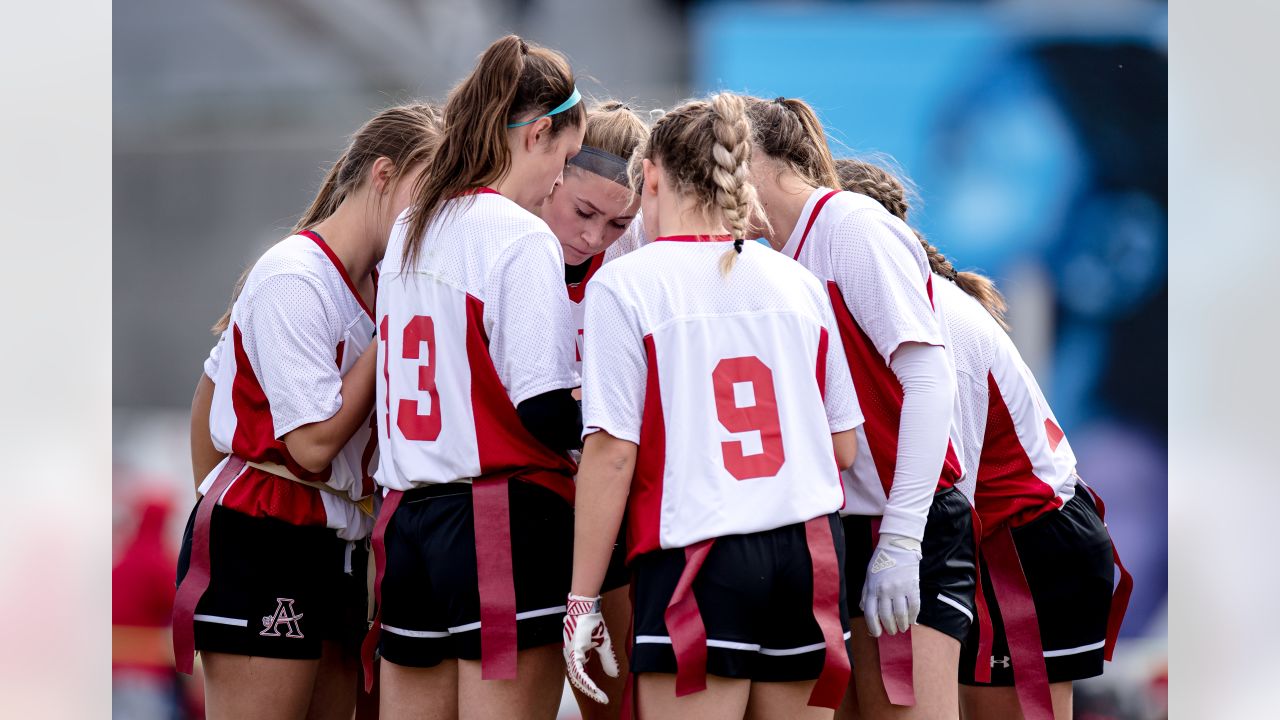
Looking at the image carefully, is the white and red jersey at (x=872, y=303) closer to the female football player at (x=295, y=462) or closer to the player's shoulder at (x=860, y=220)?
the player's shoulder at (x=860, y=220)

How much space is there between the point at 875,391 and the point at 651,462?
0.62 m

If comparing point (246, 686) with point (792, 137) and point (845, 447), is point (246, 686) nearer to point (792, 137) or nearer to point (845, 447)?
point (845, 447)

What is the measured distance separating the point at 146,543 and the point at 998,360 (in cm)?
349

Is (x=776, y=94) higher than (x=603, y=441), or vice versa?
(x=776, y=94)

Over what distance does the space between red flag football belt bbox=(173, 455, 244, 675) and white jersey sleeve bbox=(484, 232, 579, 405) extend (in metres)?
0.78

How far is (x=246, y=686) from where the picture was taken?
89.2 inches

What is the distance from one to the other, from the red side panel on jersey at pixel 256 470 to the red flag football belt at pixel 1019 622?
1.63 metres

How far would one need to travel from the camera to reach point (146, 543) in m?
4.38

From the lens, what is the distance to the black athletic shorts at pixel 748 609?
1.81 metres

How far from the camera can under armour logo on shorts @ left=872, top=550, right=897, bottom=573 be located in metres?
2.09

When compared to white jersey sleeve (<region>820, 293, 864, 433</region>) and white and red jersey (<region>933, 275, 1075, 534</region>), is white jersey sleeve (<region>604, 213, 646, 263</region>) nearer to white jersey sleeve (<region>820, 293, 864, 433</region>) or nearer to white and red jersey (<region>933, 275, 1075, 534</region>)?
white and red jersey (<region>933, 275, 1075, 534</region>)

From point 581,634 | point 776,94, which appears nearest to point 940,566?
point 581,634

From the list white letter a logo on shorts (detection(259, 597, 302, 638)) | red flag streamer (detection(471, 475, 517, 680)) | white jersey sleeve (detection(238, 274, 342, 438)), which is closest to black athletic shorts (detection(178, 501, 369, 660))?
white letter a logo on shorts (detection(259, 597, 302, 638))
